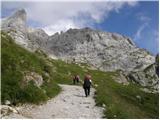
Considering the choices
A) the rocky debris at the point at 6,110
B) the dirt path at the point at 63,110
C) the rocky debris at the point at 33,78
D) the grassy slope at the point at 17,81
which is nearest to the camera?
the rocky debris at the point at 6,110

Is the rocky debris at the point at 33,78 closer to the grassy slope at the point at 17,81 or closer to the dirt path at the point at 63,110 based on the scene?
the grassy slope at the point at 17,81

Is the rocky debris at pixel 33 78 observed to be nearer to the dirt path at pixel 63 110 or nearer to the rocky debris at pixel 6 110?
the dirt path at pixel 63 110

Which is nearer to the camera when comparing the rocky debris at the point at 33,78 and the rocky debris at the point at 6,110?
the rocky debris at the point at 6,110

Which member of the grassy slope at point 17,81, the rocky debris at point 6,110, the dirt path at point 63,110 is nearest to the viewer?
the rocky debris at point 6,110

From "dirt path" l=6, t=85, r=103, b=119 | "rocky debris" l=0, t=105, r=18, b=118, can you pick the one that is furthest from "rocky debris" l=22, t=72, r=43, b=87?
"rocky debris" l=0, t=105, r=18, b=118

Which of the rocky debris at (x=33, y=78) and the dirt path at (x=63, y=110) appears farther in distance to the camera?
the rocky debris at (x=33, y=78)

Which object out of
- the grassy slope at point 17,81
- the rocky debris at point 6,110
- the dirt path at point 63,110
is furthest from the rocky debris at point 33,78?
the rocky debris at point 6,110

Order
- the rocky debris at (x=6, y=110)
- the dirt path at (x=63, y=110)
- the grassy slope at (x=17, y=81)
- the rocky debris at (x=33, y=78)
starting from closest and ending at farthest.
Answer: the rocky debris at (x=6, y=110), the dirt path at (x=63, y=110), the grassy slope at (x=17, y=81), the rocky debris at (x=33, y=78)

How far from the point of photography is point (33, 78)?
35594 mm

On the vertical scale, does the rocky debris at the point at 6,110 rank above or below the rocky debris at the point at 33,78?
below

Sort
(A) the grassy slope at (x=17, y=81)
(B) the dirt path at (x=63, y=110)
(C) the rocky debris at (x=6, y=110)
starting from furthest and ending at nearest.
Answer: (A) the grassy slope at (x=17, y=81) < (B) the dirt path at (x=63, y=110) < (C) the rocky debris at (x=6, y=110)

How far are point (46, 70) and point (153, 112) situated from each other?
567 inches

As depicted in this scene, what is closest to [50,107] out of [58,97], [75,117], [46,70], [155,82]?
[75,117]

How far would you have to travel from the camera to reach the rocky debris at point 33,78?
33625 millimetres
